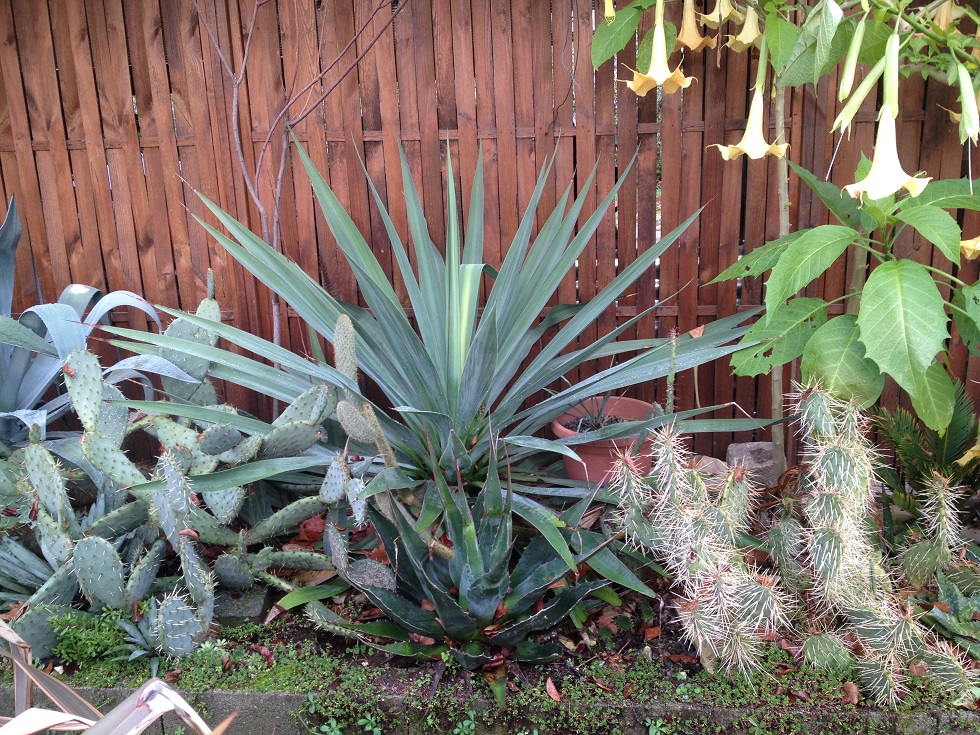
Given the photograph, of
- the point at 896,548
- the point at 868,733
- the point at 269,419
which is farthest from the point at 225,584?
the point at 896,548

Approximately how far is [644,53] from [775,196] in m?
0.79

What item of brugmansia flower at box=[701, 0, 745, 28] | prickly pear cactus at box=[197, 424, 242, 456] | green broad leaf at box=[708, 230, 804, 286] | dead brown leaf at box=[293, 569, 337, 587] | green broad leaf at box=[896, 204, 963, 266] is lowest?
dead brown leaf at box=[293, 569, 337, 587]

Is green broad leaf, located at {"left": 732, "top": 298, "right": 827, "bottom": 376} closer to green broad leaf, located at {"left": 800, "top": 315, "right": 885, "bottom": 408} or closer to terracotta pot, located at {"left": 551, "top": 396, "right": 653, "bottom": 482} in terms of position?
green broad leaf, located at {"left": 800, "top": 315, "right": 885, "bottom": 408}

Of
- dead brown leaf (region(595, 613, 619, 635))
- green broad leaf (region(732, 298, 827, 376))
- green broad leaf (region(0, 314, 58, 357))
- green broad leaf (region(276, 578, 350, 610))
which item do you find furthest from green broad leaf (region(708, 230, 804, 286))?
green broad leaf (region(0, 314, 58, 357))

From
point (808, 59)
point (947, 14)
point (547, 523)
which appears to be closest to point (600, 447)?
point (547, 523)

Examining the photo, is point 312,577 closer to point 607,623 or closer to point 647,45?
point 607,623

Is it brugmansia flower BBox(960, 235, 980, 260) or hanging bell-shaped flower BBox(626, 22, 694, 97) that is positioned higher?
hanging bell-shaped flower BBox(626, 22, 694, 97)

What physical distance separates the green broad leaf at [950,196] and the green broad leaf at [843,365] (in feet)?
1.30

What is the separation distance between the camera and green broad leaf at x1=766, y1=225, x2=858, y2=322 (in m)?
2.02

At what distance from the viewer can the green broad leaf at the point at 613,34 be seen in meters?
2.57

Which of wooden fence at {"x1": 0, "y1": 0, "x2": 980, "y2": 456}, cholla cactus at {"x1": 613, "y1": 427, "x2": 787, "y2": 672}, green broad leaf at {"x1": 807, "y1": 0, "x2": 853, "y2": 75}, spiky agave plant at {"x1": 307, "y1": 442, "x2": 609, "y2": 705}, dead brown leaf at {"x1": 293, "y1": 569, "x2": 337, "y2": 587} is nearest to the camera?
green broad leaf at {"x1": 807, "y1": 0, "x2": 853, "y2": 75}

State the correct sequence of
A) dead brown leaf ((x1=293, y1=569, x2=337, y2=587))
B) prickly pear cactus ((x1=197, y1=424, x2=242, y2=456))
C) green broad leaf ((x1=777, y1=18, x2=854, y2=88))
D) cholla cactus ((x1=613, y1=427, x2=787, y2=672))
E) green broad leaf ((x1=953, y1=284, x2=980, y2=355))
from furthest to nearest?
dead brown leaf ((x1=293, y1=569, x2=337, y2=587))
prickly pear cactus ((x1=197, y1=424, x2=242, y2=456))
green broad leaf ((x1=777, y1=18, x2=854, y2=88))
green broad leaf ((x1=953, y1=284, x2=980, y2=355))
cholla cactus ((x1=613, y1=427, x2=787, y2=672))

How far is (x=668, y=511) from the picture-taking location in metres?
1.95

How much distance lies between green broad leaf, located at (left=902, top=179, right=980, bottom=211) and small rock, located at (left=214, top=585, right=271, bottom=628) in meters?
2.23
